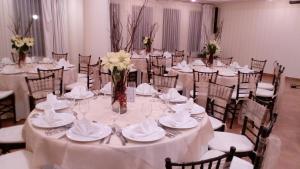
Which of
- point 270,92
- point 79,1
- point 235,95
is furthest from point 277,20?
point 79,1

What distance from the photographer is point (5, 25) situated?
19.9 ft

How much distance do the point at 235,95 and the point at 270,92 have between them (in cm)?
92

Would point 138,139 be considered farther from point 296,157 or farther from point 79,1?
point 79,1

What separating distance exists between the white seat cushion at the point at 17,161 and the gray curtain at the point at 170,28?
8291 mm

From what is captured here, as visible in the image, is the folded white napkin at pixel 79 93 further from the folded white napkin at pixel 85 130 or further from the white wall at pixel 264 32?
the white wall at pixel 264 32

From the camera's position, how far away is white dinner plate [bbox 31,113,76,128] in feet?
6.47

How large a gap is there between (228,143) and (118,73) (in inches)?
50.3

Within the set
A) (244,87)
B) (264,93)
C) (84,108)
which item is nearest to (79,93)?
(84,108)

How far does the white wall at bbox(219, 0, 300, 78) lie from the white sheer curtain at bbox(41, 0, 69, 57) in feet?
22.2

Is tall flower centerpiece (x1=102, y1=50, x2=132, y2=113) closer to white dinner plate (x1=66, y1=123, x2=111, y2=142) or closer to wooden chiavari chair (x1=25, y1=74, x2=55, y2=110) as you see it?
white dinner plate (x1=66, y1=123, x2=111, y2=142)

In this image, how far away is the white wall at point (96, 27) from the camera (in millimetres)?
6555

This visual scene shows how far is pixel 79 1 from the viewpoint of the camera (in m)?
7.34

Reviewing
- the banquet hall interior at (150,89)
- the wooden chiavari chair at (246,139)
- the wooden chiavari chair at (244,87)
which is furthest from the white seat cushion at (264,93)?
the wooden chiavari chair at (246,139)

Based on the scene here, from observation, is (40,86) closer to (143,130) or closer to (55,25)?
(143,130)
